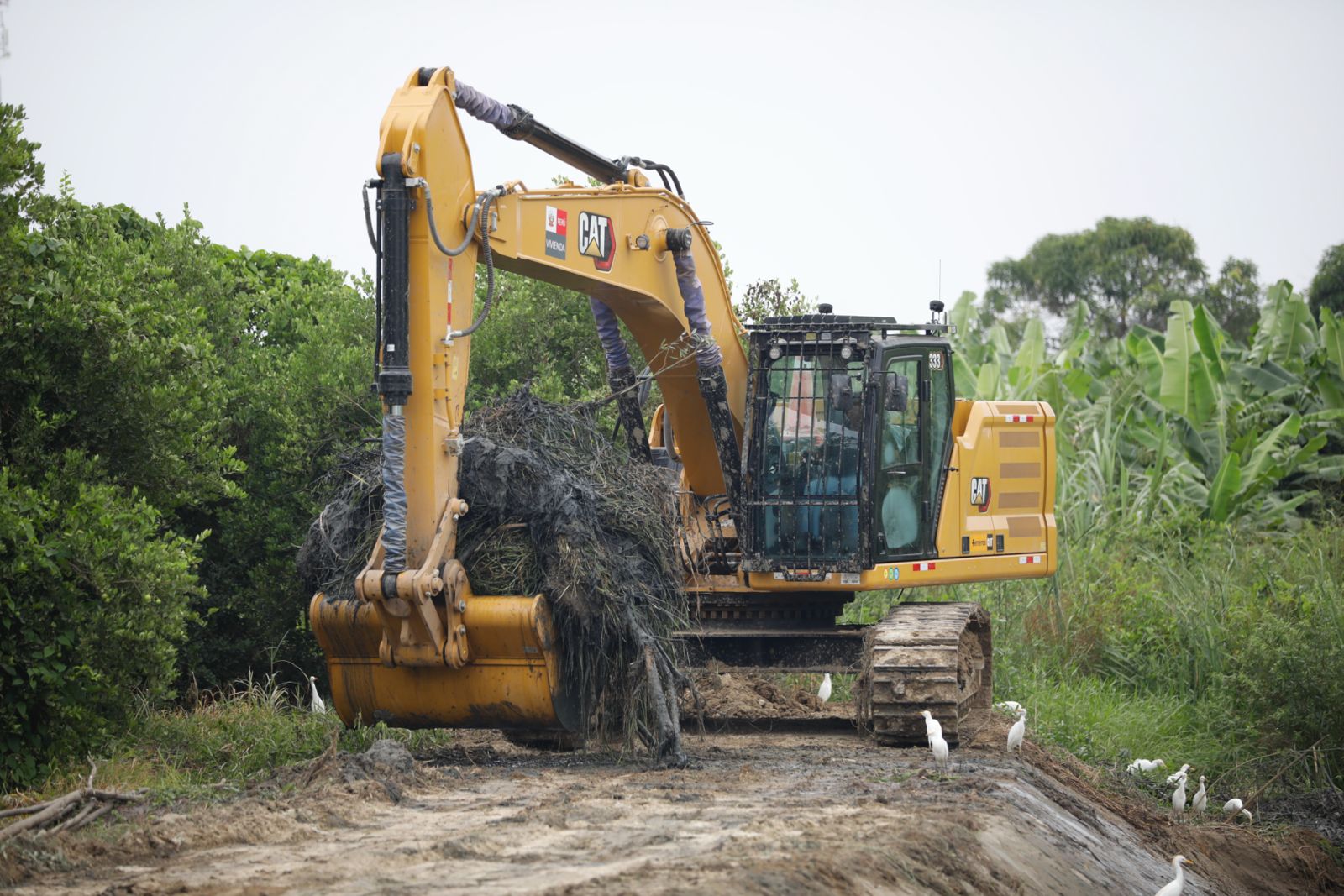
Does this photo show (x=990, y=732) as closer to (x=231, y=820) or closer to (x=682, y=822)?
(x=682, y=822)

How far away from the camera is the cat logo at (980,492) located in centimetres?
1146

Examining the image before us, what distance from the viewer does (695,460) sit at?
1113cm

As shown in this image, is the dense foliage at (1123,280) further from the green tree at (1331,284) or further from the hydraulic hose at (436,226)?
the hydraulic hose at (436,226)

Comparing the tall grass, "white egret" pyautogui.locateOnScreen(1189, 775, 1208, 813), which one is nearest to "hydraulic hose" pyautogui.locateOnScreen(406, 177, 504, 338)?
"white egret" pyautogui.locateOnScreen(1189, 775, 1208, 813)

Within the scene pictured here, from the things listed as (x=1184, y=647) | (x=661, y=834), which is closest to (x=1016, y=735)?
(x=661, y=834)

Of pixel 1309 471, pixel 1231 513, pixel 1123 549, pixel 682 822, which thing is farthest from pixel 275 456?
pixel 1309 471

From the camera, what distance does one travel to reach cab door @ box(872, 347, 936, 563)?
34.5 ft

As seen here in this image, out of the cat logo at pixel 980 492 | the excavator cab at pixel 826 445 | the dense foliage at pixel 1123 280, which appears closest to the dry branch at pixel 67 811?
the excavator cab at pixel 826 445

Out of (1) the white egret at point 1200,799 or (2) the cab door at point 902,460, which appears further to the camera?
(1) the white egret at point 1200,799

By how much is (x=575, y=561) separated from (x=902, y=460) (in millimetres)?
3260

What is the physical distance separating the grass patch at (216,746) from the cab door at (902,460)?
10.8 feet

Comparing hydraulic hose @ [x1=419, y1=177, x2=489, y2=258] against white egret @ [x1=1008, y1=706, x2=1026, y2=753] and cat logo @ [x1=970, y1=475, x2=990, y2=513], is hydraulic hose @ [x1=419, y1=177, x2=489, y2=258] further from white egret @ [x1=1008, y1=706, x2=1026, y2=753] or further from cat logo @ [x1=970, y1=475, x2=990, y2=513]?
cat logo @ [x1=970, y1=475, x2=990, y2=513]

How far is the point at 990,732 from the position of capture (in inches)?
442

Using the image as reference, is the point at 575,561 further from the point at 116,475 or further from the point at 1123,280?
the point at 1123,280
